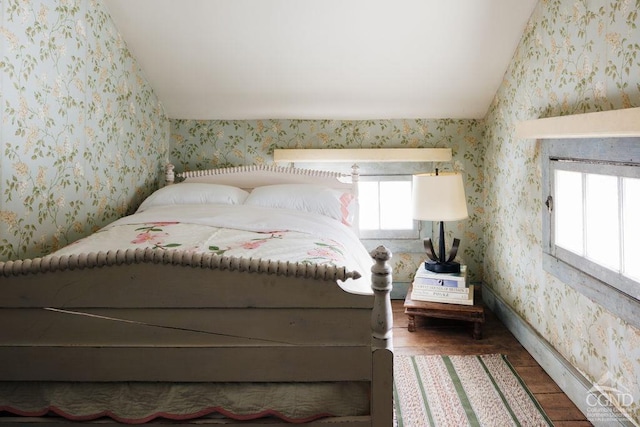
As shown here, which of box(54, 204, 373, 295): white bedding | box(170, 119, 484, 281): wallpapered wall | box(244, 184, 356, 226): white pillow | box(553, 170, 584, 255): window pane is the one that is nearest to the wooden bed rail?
box(54, 204, 373, 295): white bedding

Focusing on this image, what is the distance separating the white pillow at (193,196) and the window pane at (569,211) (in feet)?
6.40

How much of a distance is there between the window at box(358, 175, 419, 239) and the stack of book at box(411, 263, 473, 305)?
72 cm

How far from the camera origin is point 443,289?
3.17 meters

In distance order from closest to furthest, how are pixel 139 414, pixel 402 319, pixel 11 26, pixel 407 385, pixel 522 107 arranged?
pixel 139 414
pixel 11 26
pixel 407 385
pixel 522 107
pixel 402 319

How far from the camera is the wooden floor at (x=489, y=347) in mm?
2219

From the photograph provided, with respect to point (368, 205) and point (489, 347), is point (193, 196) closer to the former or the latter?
point (368, 205)

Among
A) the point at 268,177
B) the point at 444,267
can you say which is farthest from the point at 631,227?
the point at 268,177

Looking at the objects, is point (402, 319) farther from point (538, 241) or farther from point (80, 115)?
point (80, 115)

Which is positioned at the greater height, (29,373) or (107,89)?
(107,89)

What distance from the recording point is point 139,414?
4.84 feet

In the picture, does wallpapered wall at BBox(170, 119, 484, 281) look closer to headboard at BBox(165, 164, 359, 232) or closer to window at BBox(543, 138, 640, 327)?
headboard at BBox(165, 164, 359, 232)

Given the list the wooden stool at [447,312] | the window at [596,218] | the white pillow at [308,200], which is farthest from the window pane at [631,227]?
the white pillow at [308,200]

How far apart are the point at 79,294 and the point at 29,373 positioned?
0.91 feet

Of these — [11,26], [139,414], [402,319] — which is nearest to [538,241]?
[402,319]
